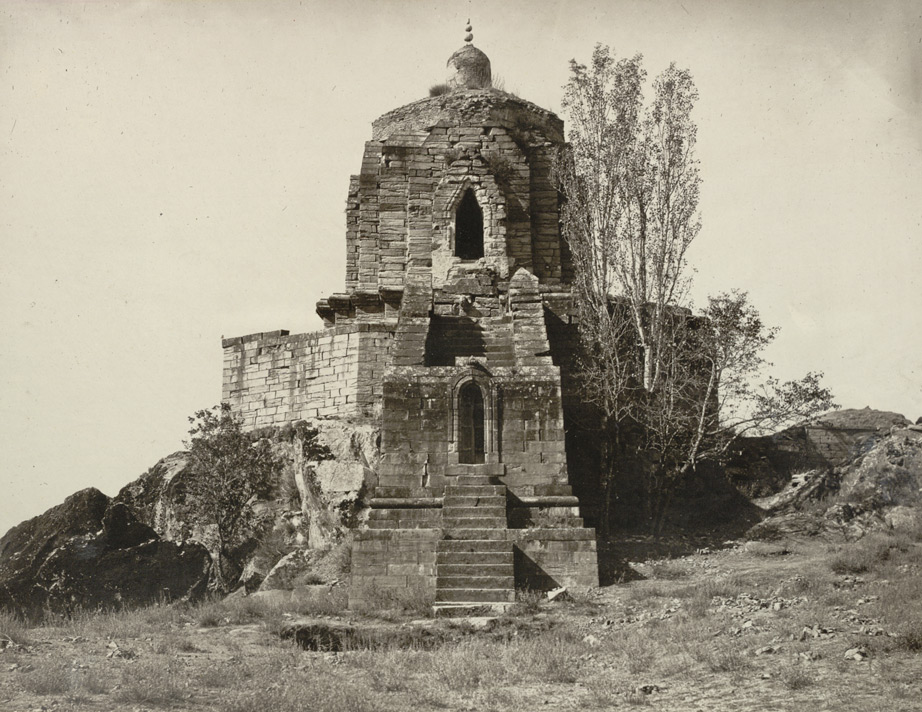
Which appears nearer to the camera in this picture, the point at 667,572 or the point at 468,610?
the point at 468,610

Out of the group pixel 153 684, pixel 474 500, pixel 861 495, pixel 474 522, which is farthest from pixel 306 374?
pixel 153 684

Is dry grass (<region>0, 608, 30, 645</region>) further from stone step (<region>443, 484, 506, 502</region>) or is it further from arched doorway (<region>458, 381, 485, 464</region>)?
arched doorway (<region>458, 381, 485, 464</region>)

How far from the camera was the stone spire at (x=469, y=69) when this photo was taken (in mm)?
23172

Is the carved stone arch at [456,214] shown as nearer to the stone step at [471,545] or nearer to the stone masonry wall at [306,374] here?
the stone masonry wall at [306,374]

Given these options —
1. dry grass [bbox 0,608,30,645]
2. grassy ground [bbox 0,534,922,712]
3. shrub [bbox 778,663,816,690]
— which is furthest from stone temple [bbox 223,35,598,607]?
shrub [bbox 778,663,816,690]

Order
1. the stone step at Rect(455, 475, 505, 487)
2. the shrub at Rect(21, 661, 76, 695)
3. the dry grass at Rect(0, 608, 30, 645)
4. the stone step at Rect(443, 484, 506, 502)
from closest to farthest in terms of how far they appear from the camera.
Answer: the shrub at Rect(21, 661, 76, 695)
the dry grass at Rect(0, 608, 30, 645)
the stone step at Rect(443, 484, 506, 502)
the stone step at Rect(455, 475, 505, 487)

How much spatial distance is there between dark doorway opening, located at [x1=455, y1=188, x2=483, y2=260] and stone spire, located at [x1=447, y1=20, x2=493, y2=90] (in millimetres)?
3903

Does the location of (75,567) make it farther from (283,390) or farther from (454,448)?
(454,448)

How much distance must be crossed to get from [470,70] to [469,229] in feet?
15.1

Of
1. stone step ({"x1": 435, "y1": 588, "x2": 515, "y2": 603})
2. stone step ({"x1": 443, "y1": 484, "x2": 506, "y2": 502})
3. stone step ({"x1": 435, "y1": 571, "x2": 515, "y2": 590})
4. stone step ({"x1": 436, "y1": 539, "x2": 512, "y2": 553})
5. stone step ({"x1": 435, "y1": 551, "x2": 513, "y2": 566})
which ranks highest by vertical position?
stone step ({"x1": 443, "y1": 484, "x2": 506, "y2": 502})

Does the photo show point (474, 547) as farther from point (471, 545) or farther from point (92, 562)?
point (92, 562)

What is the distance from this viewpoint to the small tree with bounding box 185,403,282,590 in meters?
18.2

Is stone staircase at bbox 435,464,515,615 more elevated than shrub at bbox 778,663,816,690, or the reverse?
stone staircase at bbox 435,464,515,615

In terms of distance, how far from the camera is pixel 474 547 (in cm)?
1348
